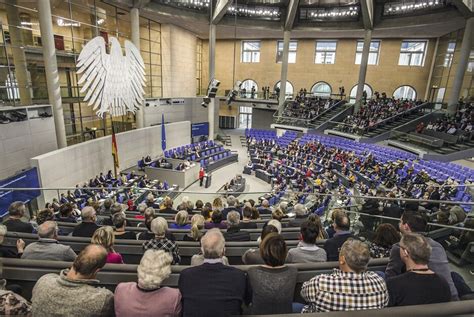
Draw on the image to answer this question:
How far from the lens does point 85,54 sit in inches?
421

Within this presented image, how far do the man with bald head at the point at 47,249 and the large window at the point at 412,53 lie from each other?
2857 centimetres

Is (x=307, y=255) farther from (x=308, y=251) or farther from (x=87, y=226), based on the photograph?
(x=87, y=226)

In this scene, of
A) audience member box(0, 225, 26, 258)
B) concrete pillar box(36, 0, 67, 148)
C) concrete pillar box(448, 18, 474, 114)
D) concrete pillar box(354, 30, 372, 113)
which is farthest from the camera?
concrete pillar box(354, 30, 372, 113)

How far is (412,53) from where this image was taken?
2397 cm

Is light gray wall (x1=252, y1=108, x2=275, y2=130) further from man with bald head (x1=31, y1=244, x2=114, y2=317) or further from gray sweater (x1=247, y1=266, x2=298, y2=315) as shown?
man with bald head (x1=31, y1=244, x2=114, y2=317)

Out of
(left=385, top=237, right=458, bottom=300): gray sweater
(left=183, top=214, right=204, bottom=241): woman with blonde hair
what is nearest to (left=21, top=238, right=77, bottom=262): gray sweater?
(left=183, top=214, right=204, bottom=241): woman with blonde hair

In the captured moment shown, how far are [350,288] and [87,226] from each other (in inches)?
133

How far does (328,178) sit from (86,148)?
39.3ft

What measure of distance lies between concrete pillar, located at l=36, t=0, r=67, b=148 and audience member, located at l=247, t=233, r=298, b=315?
13.1 metres

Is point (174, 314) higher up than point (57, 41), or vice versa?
point (57, 41)

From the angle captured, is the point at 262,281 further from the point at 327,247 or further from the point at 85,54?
the point at 85,54

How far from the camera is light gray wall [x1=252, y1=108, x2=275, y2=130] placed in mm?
29828

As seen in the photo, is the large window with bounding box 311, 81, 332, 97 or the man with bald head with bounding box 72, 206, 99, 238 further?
the large window with bounding box 311, 81, 332, 97

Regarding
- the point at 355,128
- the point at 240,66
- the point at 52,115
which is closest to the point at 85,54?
the point at 52,115
